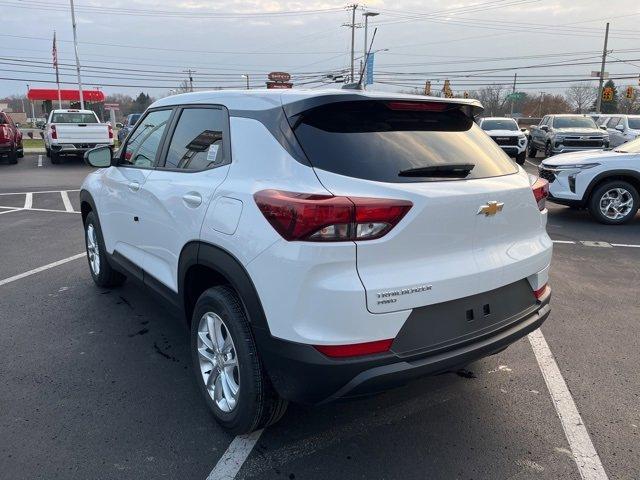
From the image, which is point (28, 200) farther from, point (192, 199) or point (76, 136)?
point (192, 199)

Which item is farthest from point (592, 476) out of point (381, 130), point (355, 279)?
point (381, 130)

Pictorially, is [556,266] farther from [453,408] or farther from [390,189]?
[390,189]

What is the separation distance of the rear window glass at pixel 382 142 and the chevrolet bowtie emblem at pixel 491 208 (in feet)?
0.57

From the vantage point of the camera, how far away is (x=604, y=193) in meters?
8.73

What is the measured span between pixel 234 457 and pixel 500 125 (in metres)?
19.9

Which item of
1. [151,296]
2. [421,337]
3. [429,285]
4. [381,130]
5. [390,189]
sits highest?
[381,130]

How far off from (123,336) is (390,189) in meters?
2.80

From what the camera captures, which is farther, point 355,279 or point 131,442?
point 131,442

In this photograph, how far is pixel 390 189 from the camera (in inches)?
91.9

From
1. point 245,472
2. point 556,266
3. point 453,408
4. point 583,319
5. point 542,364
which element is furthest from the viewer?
point 556,266

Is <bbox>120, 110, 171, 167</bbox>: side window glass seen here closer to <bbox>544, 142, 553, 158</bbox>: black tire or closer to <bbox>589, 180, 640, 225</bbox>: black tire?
<bbox>589, 180, 640, 225</bbox>: black tire

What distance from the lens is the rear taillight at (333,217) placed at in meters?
2.22

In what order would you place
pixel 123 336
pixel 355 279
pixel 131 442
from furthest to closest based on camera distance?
pixel 123 336
pixel 131 442
pixel 355 279

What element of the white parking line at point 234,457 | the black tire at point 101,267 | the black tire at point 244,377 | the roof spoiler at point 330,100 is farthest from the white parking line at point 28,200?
the roof spoiler at point 330,100
